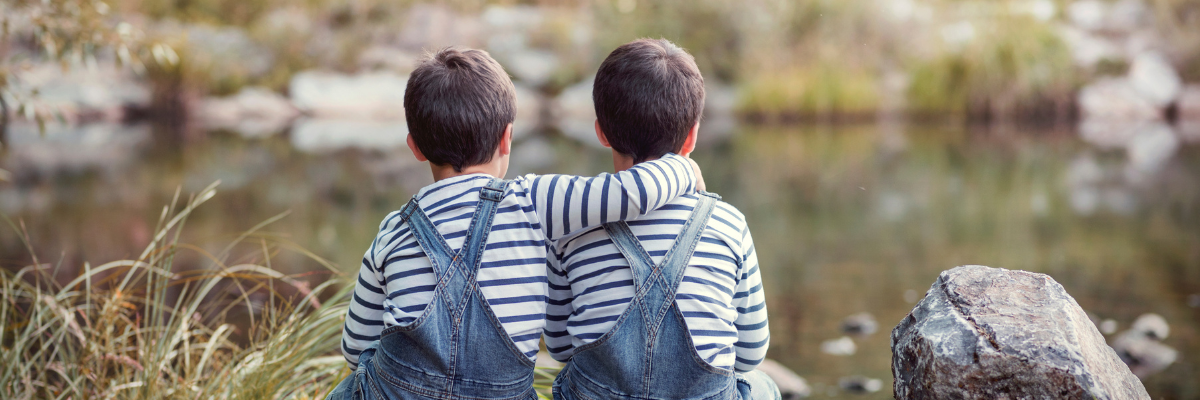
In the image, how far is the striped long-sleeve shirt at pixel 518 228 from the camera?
3.73 feet

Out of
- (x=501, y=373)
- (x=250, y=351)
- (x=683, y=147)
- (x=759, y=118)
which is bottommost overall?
(x=759, y=118)

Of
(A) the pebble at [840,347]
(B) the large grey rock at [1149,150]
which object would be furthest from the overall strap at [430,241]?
(B) the large grey rock at [1149,150]

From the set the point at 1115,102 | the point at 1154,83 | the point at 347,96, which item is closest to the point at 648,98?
the point at 347,96

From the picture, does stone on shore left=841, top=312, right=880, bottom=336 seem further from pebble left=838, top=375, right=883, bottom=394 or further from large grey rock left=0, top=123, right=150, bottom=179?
large grey rock left=0, top=123, right=150, bottom=179

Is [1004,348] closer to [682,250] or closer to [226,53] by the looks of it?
[682,250]

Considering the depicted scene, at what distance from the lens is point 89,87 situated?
10.8m

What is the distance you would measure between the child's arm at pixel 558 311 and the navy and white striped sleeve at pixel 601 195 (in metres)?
0.10

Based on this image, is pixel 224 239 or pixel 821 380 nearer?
pixel 821 380

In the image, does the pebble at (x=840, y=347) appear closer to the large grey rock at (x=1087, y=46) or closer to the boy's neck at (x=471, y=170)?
the boy's neck at (x=471, y=170)

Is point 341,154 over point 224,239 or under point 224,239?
under

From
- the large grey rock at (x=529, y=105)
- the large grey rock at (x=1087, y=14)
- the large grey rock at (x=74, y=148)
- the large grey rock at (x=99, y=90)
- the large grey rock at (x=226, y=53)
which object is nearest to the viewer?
the large grey rock at (x=74, y=148)

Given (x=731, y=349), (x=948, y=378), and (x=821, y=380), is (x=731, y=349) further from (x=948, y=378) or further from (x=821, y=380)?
(x=821, y=380)

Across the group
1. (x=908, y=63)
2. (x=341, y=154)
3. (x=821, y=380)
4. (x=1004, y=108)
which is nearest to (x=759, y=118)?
(x=908, y=63)

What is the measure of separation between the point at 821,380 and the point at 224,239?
2.94m
